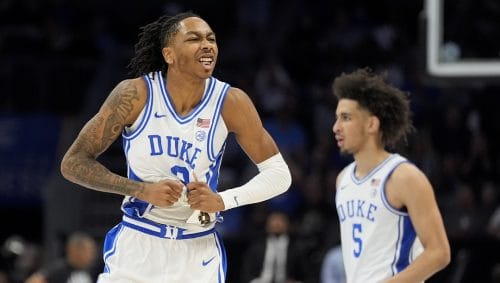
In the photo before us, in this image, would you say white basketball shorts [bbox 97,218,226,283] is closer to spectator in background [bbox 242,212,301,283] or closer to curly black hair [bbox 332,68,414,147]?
curly black hair [bbox 332,68,414,147]

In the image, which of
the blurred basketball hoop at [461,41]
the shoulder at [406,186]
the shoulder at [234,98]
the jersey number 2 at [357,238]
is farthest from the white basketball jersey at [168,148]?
the blurred basketball hoop at [461,41]

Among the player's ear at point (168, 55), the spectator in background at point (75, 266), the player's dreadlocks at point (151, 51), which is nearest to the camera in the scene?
the player's ear at point (168, 55)

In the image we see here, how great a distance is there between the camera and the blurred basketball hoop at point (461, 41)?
8398 millimetres

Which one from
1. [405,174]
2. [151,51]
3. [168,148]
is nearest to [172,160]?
[168,148]

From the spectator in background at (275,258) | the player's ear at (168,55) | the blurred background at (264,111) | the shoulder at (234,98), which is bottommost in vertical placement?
the spectator in background at (275,258)

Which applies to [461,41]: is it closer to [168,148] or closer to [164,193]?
[168,148]

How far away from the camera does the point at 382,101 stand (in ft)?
20.7

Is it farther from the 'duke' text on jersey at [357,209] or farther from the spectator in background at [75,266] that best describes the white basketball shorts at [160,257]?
the spectator in background at [75,266]

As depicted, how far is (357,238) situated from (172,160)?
4.11 feet

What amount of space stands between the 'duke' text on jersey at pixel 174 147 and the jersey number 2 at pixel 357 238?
1142 millimetres

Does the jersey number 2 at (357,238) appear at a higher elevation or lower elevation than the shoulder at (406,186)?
lower

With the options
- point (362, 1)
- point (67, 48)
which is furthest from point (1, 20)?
point (362, 1)

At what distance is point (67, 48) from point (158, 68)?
9.37 meters

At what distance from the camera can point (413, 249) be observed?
582 centimetres
